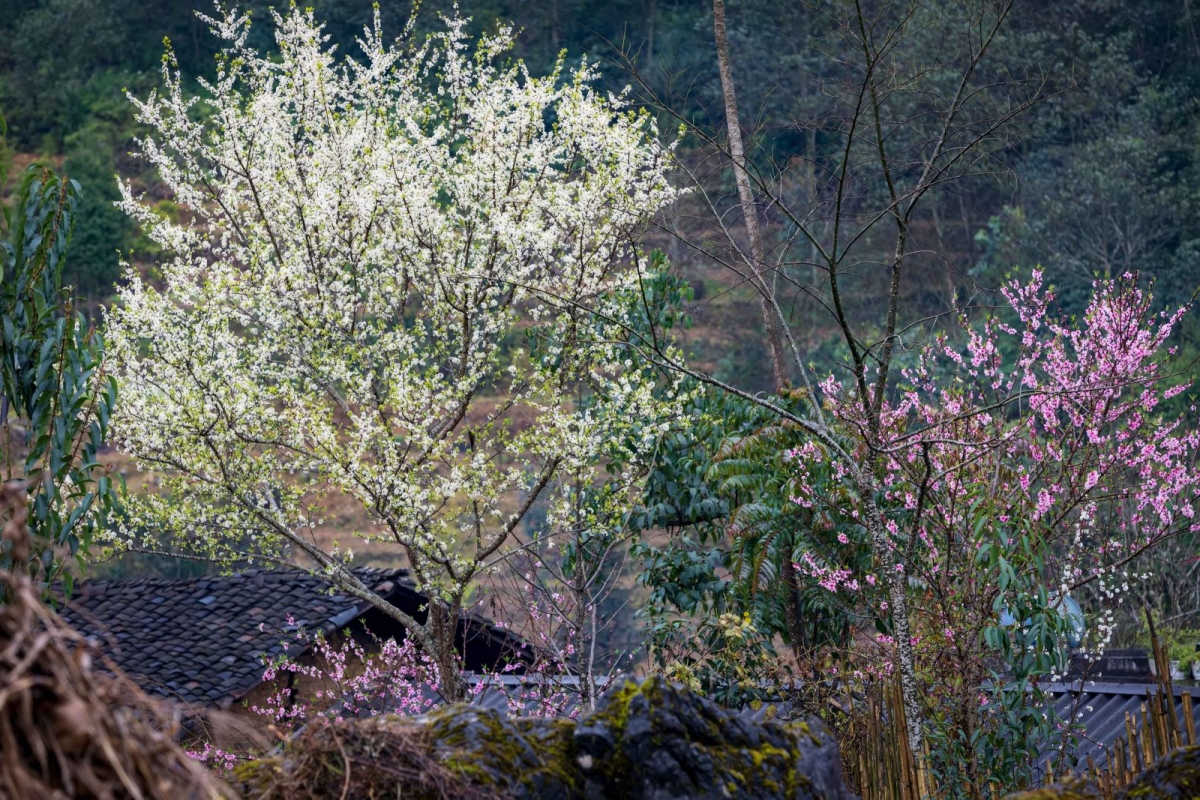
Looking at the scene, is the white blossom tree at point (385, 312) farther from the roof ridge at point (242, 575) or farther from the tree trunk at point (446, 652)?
the roof ridge at point (242, 575)

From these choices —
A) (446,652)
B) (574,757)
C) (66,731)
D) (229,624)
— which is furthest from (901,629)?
(229,624)

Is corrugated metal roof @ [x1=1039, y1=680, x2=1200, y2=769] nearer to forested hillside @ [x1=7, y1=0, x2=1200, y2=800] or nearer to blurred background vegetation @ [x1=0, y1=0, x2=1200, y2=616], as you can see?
forested hillside @ [x1=7, y1=0, x2=1200, y2=800]

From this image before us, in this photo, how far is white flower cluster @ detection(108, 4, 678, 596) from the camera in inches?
334

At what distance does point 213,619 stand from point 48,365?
7.39m

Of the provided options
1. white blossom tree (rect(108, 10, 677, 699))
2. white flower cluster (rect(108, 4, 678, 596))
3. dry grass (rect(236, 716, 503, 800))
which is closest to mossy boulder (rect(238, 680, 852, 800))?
dry grass (rect(236, 716, 503, 800))

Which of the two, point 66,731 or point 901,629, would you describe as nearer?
point 66,731

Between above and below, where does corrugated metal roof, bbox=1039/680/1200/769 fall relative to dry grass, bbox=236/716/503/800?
above

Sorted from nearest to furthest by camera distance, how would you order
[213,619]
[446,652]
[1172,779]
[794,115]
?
[1172,779], [446,652], [213,619], [794,115]

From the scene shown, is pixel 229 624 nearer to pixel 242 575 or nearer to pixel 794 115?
pixel 242 575

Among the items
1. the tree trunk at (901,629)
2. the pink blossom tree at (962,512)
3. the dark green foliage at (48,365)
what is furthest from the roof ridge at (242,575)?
the tree trunk at (901,629)

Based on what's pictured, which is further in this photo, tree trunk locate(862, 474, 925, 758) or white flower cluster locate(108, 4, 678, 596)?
white flower cluster locate(108, 4, 678, 596)

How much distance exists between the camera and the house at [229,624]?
10234 mm

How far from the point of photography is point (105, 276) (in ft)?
94.3

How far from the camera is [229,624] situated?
1116 centimetres
